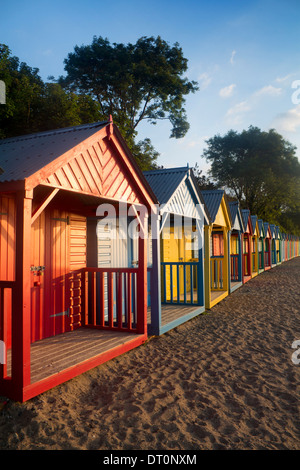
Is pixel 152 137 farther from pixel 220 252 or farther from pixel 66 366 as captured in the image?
pixel 66 366

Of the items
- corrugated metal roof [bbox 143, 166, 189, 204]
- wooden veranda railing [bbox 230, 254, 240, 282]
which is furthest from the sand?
wooden veranda railing [bbox 230, 254, 240, 282]

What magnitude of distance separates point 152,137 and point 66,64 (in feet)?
27.7

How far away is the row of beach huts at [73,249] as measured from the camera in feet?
12.9

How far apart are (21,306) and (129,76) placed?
24.1 m

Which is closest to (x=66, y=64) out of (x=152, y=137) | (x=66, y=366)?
(x=152, y=137)

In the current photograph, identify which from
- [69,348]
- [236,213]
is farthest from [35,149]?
[236,213]

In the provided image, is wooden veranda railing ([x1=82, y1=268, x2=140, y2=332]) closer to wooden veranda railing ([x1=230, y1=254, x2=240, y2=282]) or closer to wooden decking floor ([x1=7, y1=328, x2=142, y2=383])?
wooden decking floor ([x1=7, y1=328, x2=142, y2=383])

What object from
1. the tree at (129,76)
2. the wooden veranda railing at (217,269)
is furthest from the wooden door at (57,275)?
the tree at (129,76)

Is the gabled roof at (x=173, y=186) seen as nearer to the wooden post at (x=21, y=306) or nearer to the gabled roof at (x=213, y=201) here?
the gabled roof at (x=213, y=201)

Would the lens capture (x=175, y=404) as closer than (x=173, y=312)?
Yes

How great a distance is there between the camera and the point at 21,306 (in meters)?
3.84

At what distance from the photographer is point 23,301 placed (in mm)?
3846

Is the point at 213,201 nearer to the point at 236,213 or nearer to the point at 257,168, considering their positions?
the point at 236,213
